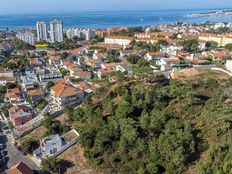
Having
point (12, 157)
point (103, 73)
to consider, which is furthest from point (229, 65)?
point (12, 157)

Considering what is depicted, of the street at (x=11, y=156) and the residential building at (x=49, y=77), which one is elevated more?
the residential building at (x=49, y=77)

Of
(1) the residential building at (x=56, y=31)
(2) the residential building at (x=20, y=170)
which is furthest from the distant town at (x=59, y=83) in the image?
(1) the residential building at (x=56, y=31)

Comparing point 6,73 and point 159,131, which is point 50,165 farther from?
point 6,73

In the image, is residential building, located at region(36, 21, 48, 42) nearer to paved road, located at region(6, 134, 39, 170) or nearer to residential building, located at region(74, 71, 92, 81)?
residential building, located at region(74, 71, 92, 81)

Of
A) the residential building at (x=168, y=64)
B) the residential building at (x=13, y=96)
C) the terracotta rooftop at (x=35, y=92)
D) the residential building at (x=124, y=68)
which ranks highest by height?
the residential building at (x=168, y=64)

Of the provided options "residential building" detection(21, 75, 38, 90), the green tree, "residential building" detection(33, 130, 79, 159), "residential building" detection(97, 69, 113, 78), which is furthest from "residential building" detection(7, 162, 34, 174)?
"residential building" detection(97, 69, 113, 78)

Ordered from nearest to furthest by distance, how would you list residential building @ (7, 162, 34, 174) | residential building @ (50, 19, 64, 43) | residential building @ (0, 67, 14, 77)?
residential building @ (7, 162, 34, 174), residential building @ (0, 67, 14, 77), residential building @ (50, 19, 64, 43)

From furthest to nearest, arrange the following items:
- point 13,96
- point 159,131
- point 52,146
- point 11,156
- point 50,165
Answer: point 13,96, point 11,156, point 52,146, point 159,131, point 50,165

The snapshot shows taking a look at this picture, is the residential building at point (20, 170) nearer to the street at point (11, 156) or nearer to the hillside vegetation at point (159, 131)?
the street at point (11, 156)
